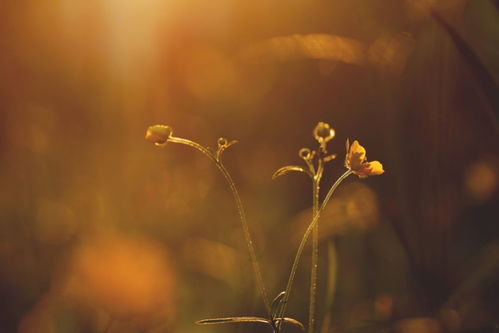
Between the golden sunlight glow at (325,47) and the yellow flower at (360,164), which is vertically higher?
the golden sunlight glow at (325,47)

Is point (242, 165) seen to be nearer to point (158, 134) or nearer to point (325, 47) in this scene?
point (325, 47)

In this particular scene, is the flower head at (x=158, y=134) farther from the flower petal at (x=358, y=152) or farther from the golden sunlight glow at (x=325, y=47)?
the golden sunlight glow at (x=325, y=47)

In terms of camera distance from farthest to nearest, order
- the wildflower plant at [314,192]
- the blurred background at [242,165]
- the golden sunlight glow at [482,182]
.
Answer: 1. the golden sunlight glow at [482,182]
2. the blurred background at [242,165]
3. the wildflower plant at [314,192]

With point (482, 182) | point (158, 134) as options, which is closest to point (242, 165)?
point (482, 182)

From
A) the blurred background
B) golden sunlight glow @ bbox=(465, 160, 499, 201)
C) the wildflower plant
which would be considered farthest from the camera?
golden sunlight glow @ bbox=(465, 160, 499, 201)

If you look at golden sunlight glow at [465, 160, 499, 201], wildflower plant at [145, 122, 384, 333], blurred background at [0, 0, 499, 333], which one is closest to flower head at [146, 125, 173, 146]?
wildflower plant at [145, 122, 384, 333]

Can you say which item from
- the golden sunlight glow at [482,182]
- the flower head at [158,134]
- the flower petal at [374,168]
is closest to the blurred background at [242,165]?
the golden sunlight glow at [482,182]

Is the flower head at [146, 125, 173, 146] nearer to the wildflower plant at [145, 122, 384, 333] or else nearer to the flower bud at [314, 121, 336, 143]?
the wildflower plant at [145, 122, 384, 333]
